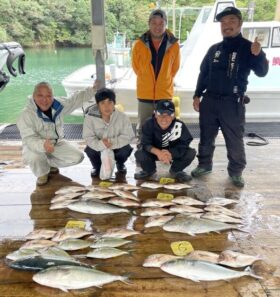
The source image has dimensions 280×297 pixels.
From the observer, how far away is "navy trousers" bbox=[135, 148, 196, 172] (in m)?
3.42

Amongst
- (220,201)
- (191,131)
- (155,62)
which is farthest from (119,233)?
(191,131)

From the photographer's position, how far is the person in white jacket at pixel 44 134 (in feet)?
10.9

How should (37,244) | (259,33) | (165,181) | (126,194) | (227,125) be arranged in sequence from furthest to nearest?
(259,33)
(165,181)
(227,125)
(126,194)
(37,244)

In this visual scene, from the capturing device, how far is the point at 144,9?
13.1 metres

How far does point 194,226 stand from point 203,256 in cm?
38

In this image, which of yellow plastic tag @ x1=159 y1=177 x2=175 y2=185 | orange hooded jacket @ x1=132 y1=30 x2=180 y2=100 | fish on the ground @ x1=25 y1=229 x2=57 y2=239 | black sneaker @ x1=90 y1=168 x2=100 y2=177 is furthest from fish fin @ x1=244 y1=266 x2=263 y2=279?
orange hooded jacket @ x1=132 y1=30 x2=180 y2=100

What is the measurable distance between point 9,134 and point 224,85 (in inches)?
149

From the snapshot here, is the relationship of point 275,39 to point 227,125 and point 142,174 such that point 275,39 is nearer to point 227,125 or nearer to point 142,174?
point 227,125

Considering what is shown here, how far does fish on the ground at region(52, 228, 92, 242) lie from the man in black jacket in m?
1.62

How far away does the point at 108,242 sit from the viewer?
2.26m

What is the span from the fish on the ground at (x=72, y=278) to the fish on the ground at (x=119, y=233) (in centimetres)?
43

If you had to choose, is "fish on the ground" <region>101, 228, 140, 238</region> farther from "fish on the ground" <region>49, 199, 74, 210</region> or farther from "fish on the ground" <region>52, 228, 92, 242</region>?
"fish on the ground" <region>49, 199, 74, 210</region>

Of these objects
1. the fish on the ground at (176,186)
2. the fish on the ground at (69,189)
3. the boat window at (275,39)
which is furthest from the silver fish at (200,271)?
the boat window at (275,39)

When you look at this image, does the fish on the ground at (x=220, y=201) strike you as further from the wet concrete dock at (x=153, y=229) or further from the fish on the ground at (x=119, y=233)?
the fish on the ground at (x=119, y=233)
